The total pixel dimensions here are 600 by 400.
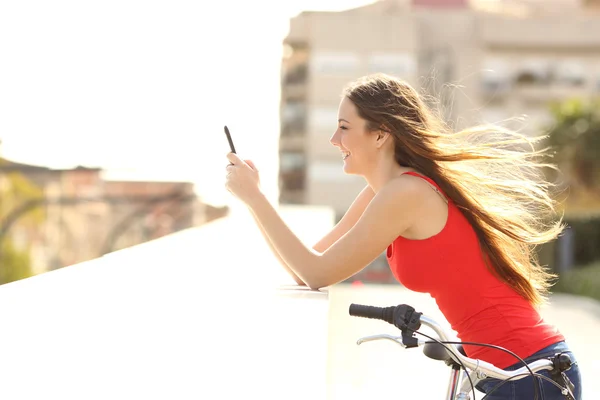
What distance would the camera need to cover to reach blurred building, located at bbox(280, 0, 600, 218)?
53438 mm

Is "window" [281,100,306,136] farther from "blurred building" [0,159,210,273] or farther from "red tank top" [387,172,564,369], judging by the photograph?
"red tank top" [387,172,564,369]

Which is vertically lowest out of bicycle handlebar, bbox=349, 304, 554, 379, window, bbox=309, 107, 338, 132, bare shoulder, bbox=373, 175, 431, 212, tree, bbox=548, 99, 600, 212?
bicycle handlebar, bbox=349, 304, 554, 379

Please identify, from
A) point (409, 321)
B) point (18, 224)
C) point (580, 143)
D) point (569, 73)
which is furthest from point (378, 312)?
point (18, 224)

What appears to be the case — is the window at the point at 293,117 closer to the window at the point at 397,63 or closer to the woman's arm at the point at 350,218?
the window at the point at 397,63

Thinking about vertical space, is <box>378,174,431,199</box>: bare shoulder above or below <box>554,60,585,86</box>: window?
below

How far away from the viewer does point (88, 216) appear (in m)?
60.8

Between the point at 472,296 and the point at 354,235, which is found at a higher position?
the point at 354,235

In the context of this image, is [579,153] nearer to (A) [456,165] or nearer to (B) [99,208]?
(A) [456,165]

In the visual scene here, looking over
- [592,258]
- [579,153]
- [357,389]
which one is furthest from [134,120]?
[357,389]

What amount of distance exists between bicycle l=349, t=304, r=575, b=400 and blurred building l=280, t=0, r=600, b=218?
5014cm

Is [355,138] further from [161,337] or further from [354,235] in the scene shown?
[161,337]

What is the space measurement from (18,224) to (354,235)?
62857 mm

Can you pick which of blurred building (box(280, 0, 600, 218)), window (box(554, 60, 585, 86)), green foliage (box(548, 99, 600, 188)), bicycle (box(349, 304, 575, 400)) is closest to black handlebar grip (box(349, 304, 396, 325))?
bicycle (box(349, 304, 575, 400))

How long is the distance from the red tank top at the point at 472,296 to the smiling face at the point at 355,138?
0.35 meters
